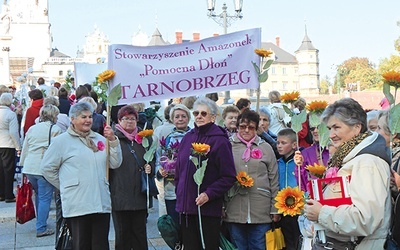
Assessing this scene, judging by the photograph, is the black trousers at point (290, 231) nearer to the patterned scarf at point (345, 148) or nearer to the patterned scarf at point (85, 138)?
the patterned scarf at point (85, 138)

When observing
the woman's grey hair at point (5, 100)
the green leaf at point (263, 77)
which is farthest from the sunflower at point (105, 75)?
the woman's grey hair at point (5, 100)

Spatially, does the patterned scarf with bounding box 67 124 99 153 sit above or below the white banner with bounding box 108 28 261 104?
below

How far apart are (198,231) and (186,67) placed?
196 cm

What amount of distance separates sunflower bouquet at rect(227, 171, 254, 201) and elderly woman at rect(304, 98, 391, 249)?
6.53 feet

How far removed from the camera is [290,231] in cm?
656

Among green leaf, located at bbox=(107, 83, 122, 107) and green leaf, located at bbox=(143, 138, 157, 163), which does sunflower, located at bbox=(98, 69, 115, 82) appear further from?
green leaf, located at bbox=(143, 138, 157, 163)

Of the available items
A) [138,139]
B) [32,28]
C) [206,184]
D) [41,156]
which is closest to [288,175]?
[206,184]

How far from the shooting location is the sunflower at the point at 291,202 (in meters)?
4.38

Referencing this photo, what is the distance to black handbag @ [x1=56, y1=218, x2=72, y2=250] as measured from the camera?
21.4 ft

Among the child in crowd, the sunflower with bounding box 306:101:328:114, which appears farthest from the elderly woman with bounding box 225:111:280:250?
the sunflower with bounding box 306:101:328:114

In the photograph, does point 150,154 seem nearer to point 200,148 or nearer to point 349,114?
point 200,148

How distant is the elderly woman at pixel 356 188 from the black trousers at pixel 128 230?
10.4 ft

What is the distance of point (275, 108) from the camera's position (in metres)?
9.45

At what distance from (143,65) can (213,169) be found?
1.58 m
